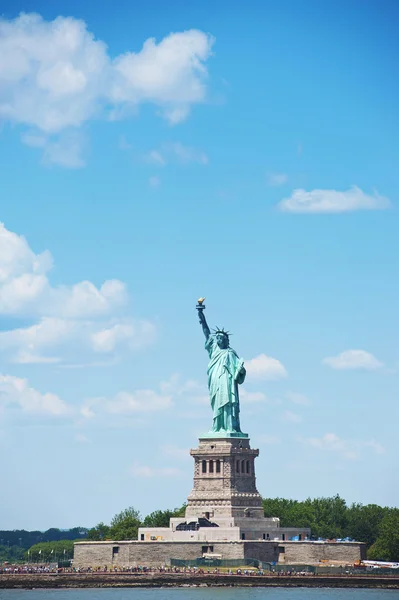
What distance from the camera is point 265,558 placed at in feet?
355

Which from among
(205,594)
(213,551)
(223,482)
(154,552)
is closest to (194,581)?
(205,594)

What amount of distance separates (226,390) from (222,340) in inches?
174

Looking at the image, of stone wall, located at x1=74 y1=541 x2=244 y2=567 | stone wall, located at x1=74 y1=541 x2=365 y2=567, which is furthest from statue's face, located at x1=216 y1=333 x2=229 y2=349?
stone wall, located at x1=74 y1=541 x2=244 y2=567

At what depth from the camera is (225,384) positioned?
379 ft

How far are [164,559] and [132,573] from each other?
4594 mm

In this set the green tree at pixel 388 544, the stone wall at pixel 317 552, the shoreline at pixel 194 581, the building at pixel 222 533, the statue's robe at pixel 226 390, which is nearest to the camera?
the shoreline at pixel 194 581

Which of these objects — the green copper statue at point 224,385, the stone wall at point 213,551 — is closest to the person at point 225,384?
the green copper statue at point 224,385

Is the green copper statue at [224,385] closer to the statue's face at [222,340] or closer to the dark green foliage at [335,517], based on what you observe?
the statue's face at [222,340]

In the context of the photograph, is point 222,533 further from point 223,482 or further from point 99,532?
point 99,532

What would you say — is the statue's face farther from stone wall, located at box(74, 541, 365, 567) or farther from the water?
the water

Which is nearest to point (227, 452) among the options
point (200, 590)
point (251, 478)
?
point (251, 478)

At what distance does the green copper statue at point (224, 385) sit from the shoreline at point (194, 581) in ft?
55.2

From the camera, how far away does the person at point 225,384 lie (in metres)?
116

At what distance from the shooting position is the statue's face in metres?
116
